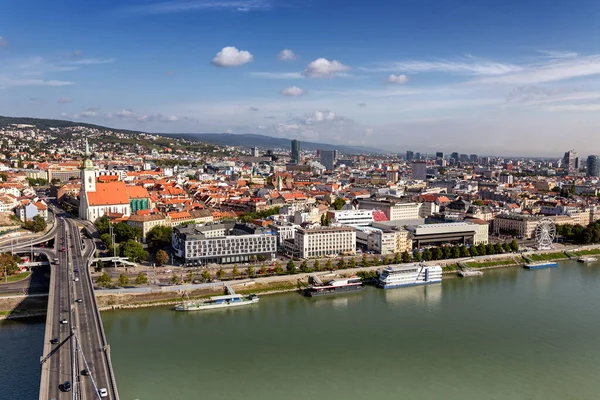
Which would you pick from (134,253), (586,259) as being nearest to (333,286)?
(134,253)

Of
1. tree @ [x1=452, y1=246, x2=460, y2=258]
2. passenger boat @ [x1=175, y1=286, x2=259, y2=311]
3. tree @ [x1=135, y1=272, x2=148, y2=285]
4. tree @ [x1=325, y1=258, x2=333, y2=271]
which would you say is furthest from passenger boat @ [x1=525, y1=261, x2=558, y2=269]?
tree @ [x1=135, y1=272, x2=148, y2=285]

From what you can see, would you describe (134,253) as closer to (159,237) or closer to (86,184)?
(159,237)

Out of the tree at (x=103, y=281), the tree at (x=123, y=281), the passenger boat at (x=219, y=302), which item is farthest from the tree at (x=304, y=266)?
the tree at (x=103, y=281)

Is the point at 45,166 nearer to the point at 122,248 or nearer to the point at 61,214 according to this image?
the point at 61,214

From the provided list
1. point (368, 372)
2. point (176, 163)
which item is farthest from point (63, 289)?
point (176, 163)

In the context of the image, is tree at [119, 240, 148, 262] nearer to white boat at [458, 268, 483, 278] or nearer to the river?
the river

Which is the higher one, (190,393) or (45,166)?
(45,166)
